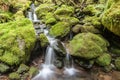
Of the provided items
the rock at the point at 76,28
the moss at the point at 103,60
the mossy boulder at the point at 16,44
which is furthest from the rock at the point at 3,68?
the rock at the point at 76,28

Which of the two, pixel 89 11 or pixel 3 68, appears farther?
pixel 89 11

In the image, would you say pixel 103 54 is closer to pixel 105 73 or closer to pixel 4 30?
pixel 105 73

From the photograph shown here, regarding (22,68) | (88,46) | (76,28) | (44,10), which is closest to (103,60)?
(88,46)

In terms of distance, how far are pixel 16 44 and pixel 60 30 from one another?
2.98 meters

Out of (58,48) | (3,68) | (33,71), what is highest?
(58,48)

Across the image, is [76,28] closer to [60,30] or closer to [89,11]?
[60,30]

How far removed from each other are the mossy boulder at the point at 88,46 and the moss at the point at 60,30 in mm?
889

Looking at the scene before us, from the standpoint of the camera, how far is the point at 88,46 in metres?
8.40

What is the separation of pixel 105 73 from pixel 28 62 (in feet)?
11.1

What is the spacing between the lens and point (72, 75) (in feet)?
25.6

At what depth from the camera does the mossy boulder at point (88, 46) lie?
26.6 ft

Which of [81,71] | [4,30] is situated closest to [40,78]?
[81,71]

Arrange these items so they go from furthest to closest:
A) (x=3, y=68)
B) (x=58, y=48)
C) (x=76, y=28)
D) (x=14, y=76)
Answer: (x=76, y=28), (x=58, y=48), (x=3, y=68), (x=14, y=76)

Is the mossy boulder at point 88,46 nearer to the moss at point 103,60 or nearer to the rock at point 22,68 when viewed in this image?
the moss at point 103,60
